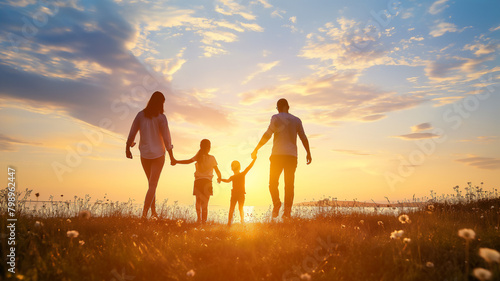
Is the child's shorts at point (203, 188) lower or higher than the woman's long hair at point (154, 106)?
lower

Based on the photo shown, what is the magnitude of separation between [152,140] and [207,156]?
225 cm

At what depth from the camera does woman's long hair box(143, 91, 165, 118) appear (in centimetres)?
816

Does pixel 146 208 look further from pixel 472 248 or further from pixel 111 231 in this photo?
pixel 472 248

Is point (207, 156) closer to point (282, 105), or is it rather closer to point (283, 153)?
point (283, 153)

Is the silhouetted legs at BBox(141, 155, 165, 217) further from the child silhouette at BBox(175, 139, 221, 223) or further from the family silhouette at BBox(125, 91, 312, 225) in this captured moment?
the child silhouette at BBox(175, 139, 221, 223)

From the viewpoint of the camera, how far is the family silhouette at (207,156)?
805cm

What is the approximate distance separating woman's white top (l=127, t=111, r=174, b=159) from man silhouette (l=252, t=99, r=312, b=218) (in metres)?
2.51

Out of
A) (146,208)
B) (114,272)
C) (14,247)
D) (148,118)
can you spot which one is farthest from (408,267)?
(148,118)

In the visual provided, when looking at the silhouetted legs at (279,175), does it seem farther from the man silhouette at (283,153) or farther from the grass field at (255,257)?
the grass field at (255,257)

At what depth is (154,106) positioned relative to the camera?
26.8ft

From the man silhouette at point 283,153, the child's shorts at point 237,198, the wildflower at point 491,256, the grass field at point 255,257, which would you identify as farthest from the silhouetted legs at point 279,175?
the wildflower at point 491,256

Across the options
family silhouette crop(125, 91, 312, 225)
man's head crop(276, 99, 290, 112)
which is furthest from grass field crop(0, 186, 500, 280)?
man's head crop(276, 99, 290, 112)

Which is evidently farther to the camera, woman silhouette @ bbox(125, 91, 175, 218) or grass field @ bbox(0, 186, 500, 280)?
woman silhouette @ bbox(125, 91, 175, 218)

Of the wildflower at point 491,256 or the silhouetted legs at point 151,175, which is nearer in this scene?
the wildflower at point 491,256
